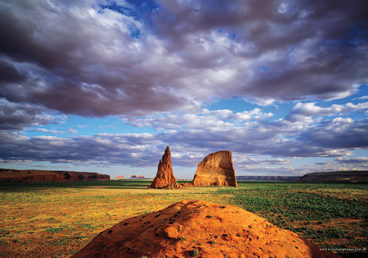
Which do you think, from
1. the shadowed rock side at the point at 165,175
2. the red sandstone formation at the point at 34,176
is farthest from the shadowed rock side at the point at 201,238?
the red sandstone formation at the point at 34,176

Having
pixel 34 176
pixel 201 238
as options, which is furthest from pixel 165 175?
pixel 34 176

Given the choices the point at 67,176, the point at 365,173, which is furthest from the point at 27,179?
the point at 365,173

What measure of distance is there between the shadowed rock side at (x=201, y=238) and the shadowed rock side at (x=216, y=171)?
56821 millimetres

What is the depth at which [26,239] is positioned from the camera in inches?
433

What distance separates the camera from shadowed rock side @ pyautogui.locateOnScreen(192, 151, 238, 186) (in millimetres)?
63562

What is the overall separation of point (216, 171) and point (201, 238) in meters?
A: 61.3

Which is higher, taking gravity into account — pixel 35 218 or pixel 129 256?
pixel 129 256

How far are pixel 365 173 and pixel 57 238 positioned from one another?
197 meters

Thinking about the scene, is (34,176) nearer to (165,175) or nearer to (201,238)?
(165,175)

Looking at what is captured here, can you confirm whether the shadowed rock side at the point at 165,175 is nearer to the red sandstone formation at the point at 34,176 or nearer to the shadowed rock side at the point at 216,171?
the shadowed rock side at the point at 216,171

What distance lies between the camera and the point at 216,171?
65.8 m

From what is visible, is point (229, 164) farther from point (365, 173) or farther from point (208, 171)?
point (365, 173)

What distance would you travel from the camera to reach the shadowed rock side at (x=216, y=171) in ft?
209

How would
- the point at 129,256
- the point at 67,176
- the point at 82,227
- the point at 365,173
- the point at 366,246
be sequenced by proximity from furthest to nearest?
1. the point at 365,173
2. the point at 67,176
3. the point at 82,227
4. the point at 366,246
5. the point at 129,256
